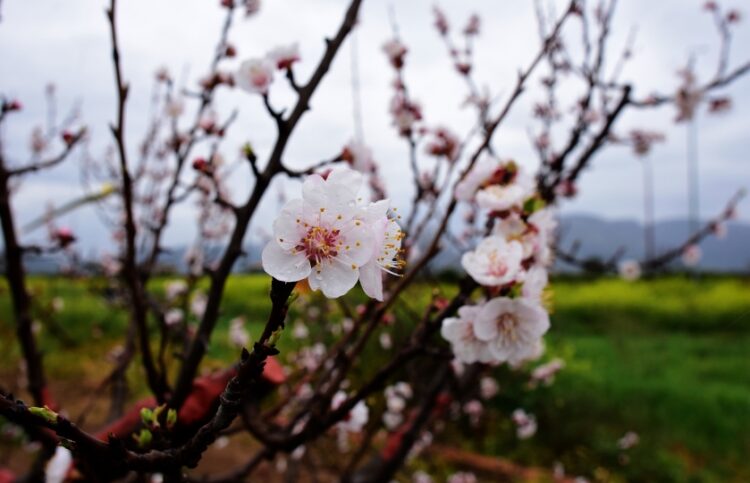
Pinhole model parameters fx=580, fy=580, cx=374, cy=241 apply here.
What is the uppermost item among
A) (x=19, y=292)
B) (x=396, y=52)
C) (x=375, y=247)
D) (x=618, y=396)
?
(x=375, y=247)

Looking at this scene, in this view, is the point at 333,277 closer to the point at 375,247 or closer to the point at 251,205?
the point at 375,247

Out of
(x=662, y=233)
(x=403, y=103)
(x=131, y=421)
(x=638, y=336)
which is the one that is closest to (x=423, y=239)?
(x=403, y=103)

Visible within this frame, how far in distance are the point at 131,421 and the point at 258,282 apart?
555 inches

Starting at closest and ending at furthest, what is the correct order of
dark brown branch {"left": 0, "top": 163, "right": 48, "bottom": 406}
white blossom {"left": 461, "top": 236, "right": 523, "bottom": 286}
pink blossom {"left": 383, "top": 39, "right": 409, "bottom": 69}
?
white blossom {"left": 461, "top": 236, "right": 523, "bottom": 286} → dark brown branch {"left": 0, "top": 163, "right": 48, "bottom": 406} → pink blossom {"left": 383, "top": 39, "right": 409, "bottom": 69}

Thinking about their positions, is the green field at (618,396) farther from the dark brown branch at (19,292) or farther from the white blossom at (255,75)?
the dark brown branch at (19,292)

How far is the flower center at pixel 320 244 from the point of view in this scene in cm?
Answer: 56

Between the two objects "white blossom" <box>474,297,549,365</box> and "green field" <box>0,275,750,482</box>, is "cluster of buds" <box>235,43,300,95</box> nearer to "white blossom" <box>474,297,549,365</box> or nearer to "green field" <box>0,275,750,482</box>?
"white blossom" <box>474,297,549,365</box>

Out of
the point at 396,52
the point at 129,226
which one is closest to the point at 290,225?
the point at 129,226

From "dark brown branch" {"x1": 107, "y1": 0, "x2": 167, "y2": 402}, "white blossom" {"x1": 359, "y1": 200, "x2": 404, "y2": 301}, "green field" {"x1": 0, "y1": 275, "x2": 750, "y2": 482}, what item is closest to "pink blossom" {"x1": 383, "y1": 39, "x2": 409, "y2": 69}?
"green field" {"x1": 0, "y1": 275, "x2": 750, "y2": 482}

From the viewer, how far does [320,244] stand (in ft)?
1.87

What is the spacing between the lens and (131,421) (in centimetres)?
95

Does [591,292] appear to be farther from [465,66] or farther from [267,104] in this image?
[267,104]

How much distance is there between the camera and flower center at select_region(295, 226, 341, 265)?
0.56 m

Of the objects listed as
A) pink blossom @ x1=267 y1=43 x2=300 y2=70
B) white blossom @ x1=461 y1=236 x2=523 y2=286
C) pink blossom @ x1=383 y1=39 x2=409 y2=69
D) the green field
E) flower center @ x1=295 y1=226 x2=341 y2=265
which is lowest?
the green field
